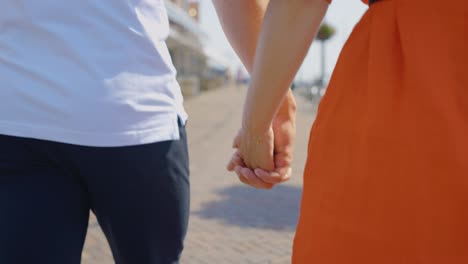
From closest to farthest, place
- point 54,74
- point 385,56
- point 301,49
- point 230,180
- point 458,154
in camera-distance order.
Result: point 458,154, point 385,56, point 301,49, point 54,74, point 230,180

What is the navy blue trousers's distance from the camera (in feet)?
4.84

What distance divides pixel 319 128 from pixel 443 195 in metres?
0.27

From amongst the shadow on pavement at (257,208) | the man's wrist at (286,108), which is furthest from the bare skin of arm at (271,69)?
the shadow on pavement at (257,208)

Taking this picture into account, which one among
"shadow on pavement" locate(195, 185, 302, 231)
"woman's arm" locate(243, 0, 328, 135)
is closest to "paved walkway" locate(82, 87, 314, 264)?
"shadow on pavement" locate(195, 185, 302, 231)

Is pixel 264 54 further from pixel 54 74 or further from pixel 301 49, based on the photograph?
pixel 54 74

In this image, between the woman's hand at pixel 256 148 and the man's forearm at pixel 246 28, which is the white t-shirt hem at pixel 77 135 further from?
the man's forearm at pixel 246 28

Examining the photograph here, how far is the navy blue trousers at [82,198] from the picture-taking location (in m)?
1.47

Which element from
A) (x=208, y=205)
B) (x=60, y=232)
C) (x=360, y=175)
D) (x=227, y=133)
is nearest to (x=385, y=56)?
(x=360, y=175)

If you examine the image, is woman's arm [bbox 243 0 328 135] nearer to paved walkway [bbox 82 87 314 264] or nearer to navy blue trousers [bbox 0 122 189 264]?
navy blue trousers [bbox 0 122 189 264]

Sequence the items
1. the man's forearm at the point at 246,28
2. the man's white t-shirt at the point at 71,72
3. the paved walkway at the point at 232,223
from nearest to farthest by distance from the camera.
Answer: the man's white t-shirt at the point at 71,72 → the man's forearm at the point at 246,28 → the paved walkway at the point at 232,223

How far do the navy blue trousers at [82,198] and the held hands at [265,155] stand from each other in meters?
0.14

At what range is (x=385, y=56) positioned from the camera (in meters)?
1.20

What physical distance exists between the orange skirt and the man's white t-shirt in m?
0.45

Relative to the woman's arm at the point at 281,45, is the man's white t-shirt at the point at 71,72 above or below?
below
